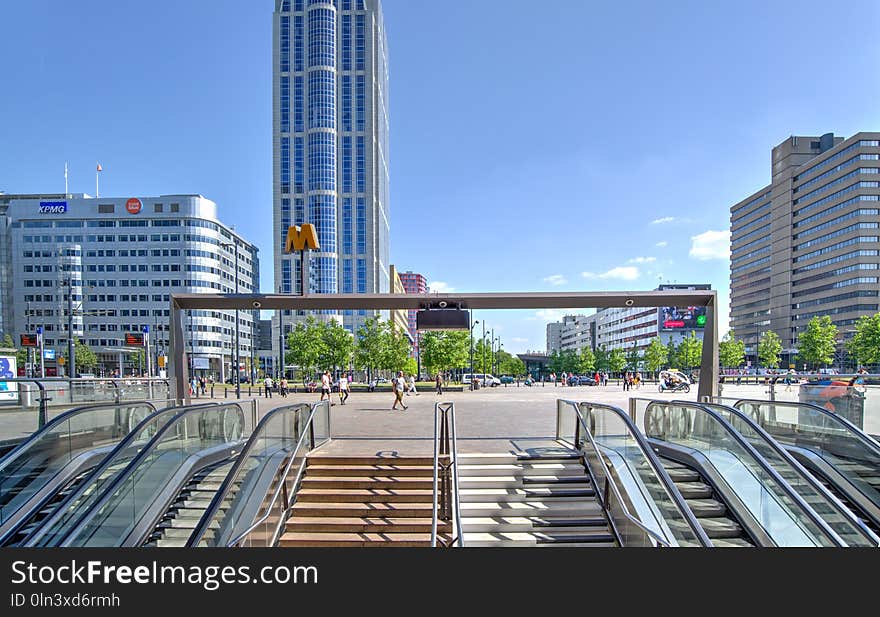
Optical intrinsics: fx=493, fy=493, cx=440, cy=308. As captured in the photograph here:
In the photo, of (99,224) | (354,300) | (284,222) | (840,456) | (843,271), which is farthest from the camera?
(284,222)

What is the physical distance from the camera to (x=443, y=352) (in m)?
43.1

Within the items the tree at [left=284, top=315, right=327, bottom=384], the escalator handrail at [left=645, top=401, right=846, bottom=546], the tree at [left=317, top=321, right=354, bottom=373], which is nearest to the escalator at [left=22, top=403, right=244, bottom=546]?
the escalator handrail at [left=645, top=401, right=846, bottom=546]

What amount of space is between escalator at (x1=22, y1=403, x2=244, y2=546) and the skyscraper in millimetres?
99971

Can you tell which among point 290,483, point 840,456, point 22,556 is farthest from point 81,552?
point 840,456

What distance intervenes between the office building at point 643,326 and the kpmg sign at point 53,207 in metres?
111

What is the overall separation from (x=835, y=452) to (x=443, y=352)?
36426 millimetres

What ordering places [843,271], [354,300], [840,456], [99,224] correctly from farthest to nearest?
[843,271]
[99,224]
[354,300]
[840,456]

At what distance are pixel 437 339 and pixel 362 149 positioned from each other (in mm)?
80734

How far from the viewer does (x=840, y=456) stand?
23.1 feet

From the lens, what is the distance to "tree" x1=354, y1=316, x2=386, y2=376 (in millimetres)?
46062

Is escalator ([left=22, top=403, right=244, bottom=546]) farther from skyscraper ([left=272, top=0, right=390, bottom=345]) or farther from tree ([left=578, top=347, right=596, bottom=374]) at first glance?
skyscraper ([left=272, top=0, right=390, bottom=345])

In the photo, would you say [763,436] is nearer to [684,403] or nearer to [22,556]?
[684,403]

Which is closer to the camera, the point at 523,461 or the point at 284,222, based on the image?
the point at 523,461

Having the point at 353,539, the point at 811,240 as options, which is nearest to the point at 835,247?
the point at 811,240
